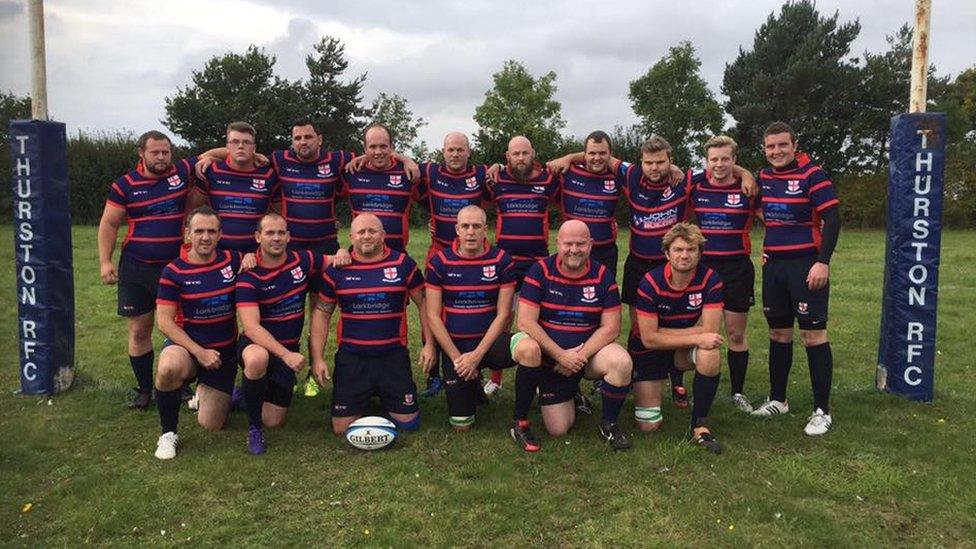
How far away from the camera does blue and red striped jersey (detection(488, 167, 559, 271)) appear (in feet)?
19.2

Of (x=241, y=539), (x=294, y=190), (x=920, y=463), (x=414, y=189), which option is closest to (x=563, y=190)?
(x=414, y=189)

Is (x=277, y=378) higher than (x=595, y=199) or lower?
lower

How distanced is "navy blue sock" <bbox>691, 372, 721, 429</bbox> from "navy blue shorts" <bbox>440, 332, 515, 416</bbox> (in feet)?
4.13

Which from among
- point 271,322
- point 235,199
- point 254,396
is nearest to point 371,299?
point 271,322

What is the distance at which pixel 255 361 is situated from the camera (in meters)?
4.61

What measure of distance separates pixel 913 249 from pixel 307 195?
473cm

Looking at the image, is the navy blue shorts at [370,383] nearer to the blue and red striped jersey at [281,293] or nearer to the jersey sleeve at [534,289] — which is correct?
the blue and red striped jersey at [281,293]

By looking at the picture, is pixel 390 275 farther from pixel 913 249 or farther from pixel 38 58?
pixel 913 249

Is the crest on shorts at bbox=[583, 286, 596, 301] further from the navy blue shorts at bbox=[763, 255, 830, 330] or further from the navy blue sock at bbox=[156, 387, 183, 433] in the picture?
the navy blue sock at bbox=[156, 387, 183, 433]

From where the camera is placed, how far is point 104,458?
461 cm

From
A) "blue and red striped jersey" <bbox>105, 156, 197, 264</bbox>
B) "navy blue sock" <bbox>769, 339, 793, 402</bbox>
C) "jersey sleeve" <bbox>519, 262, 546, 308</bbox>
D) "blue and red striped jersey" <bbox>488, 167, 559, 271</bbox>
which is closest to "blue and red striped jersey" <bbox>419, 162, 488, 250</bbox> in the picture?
"blue and red striped jersey" <bbox>488, 167, 559, 271</bbox>

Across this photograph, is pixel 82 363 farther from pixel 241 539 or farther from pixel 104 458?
pixel 241 539

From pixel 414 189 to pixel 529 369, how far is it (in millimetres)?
2006

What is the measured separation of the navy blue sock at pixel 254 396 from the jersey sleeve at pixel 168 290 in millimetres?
721
